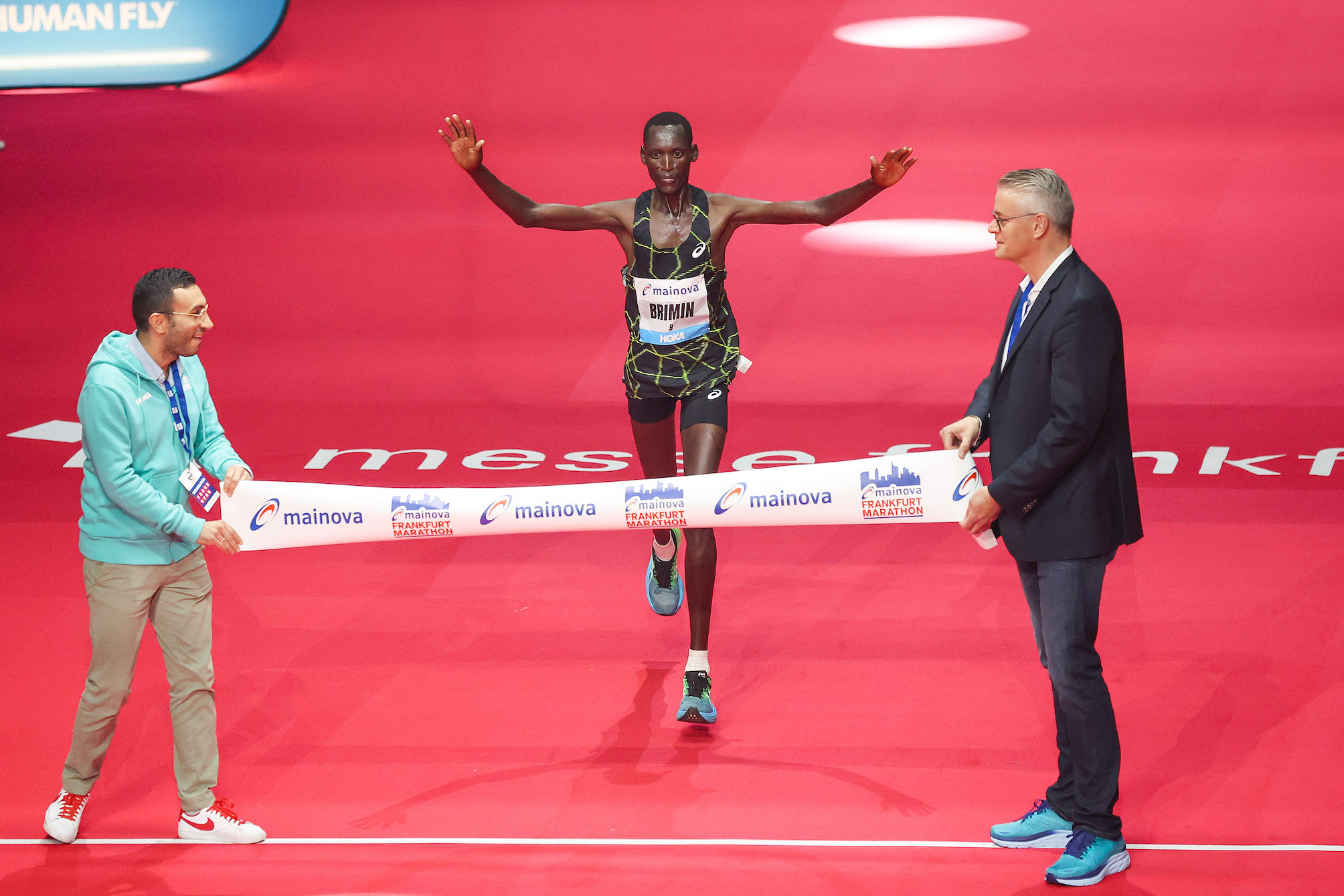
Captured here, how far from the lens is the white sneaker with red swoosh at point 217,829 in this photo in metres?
3.35

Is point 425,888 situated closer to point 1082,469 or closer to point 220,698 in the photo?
point 220,698

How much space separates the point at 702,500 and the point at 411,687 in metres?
1.32

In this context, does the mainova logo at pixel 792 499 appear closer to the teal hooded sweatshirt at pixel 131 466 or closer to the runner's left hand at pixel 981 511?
the runner's left hand at pixel 981 511

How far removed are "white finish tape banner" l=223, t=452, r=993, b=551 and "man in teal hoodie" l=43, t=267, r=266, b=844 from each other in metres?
0.13

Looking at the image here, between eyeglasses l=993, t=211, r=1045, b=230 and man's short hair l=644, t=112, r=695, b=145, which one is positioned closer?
eyeglasses l=993, t=211, r=1045, b=230

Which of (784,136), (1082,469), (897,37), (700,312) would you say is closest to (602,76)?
(784,136)

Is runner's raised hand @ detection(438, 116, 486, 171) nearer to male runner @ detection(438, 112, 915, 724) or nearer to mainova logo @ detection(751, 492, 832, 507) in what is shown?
male runner @ detection(438, 112, 915, 724)

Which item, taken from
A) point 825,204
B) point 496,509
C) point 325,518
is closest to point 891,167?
point 825,204

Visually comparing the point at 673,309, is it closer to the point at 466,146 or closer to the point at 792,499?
the point at 466,146

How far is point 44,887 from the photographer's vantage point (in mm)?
3150

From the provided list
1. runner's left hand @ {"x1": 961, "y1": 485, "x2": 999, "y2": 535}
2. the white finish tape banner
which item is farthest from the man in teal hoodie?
runner's left hand @ {"x1": 961, "y1": 485, "x2": 999, "y2": 535}

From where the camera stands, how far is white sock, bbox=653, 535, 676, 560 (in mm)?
4691

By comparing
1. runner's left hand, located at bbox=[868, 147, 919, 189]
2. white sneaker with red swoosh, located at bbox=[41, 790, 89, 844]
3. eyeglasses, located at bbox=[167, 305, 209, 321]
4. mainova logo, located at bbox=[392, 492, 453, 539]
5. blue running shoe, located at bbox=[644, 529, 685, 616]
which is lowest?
white sneaker with red swoosh, located at bbox=[41, 790, 89, 844]

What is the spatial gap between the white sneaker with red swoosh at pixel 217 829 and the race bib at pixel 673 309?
1.86 metres
